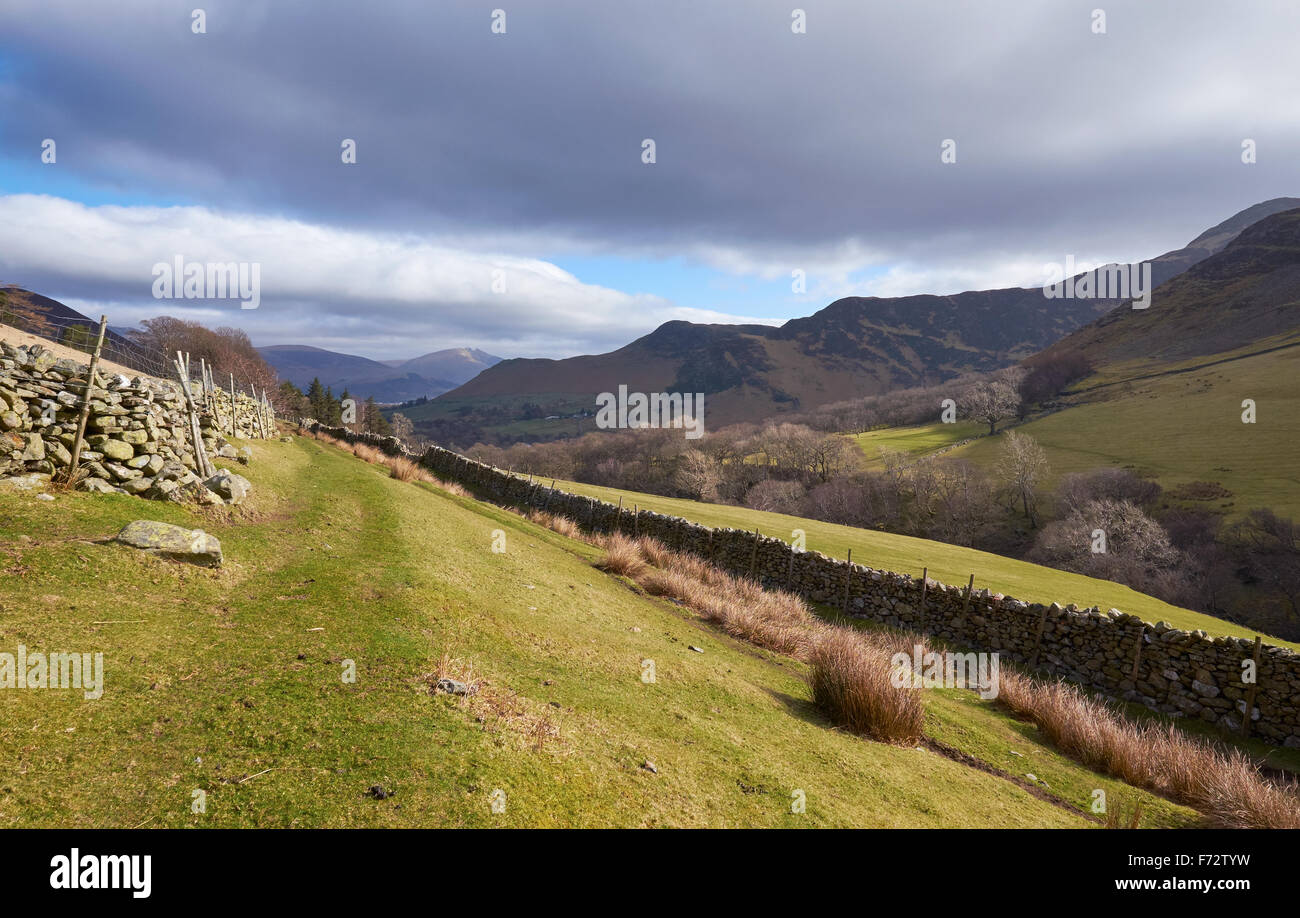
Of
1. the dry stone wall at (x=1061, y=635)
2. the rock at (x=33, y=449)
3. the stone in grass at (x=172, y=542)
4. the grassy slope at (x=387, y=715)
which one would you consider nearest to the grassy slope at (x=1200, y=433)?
the dry stone wall at (x=1061, y=635)

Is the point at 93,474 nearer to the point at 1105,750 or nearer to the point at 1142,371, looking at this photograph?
the point at 1105,750

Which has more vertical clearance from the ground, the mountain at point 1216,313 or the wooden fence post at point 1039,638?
the mountain at point 1216,313

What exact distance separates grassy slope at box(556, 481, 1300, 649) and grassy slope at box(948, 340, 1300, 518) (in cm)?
3697

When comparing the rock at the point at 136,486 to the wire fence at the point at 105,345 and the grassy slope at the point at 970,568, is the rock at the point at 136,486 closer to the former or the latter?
the wire fence at the point at 105,345

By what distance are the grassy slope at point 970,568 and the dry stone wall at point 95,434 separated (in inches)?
858

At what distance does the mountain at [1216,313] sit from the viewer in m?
133

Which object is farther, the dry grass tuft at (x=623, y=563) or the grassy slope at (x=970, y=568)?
the grassy slope at (x=970, y=568)

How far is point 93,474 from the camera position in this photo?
10758 millimetres

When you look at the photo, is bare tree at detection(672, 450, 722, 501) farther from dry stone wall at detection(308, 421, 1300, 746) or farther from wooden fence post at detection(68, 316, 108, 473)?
wooden fence post at detection(68, 316, 108, 473)

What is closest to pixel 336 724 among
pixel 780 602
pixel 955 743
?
pixel 955 743

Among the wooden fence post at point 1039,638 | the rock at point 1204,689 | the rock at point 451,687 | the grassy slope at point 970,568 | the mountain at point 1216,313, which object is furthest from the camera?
the mountain at point 1216,313

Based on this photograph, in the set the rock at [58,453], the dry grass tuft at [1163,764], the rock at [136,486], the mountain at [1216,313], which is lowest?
the dry grass tuft at [1163,764]

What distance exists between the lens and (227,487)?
1242 cm
